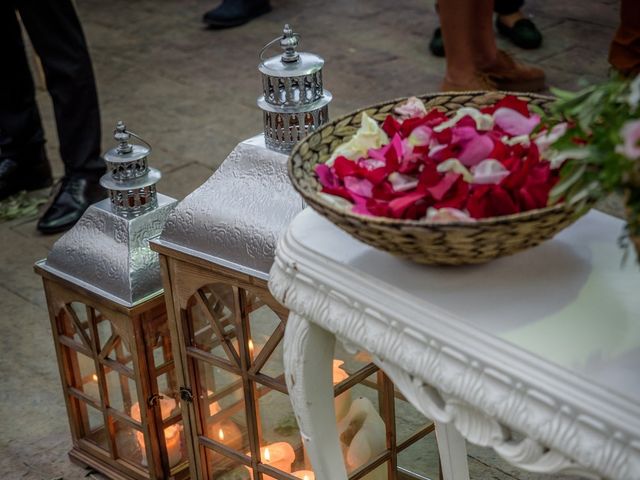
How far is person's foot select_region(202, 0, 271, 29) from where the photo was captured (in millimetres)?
4004

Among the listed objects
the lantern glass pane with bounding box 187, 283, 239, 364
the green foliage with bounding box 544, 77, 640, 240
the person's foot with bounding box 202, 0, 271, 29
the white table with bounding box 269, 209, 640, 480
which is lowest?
the person's foot with bounding box 202, 0, 271, 29

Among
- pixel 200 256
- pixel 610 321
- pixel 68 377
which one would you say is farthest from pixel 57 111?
pixel 610 321

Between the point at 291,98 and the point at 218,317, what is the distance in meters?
0.31

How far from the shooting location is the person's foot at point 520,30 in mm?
3471

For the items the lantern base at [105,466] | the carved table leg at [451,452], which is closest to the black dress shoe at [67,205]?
the lantern base at [105,466]

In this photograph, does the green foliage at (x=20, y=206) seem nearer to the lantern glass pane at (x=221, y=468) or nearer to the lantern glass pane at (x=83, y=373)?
the lantern glass pane at (x=83, y=373)

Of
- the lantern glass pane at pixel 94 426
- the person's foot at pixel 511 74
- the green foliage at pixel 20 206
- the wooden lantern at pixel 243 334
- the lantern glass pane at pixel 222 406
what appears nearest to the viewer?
the wooden lantern at pixel 243 334

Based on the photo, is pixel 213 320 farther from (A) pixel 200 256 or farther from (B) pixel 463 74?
(B) pixel 463 74

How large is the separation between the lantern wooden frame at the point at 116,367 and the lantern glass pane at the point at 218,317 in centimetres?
10

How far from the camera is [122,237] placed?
145 centimetres

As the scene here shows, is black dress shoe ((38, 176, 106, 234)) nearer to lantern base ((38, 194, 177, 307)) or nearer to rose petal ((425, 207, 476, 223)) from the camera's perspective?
lantern base ((38, 194, 177, 307))

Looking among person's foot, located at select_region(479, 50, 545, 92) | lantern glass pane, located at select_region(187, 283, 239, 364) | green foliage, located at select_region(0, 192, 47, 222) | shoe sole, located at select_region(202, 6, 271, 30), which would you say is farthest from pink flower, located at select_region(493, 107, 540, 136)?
shoe sole, located at select_region(202, 6, 271, 30)

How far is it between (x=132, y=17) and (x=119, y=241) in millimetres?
3005

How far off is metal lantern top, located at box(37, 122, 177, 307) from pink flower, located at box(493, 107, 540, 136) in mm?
661
